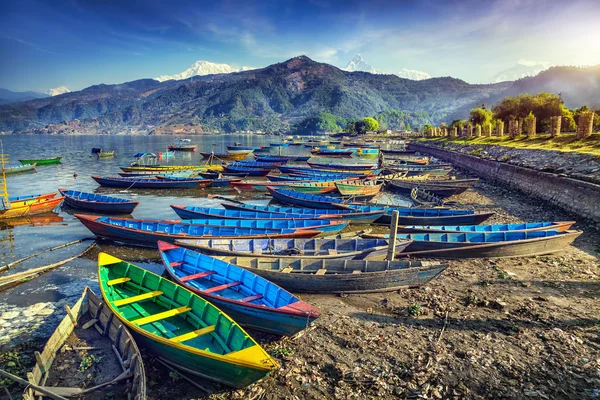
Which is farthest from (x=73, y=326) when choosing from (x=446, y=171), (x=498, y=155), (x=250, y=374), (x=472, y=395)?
(x=498, y=155)

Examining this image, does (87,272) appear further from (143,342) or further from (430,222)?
(430,222)

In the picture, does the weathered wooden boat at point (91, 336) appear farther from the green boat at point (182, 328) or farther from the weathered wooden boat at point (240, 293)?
the weathered wooden boat at point (240, 293)

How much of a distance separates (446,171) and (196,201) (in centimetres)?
3189

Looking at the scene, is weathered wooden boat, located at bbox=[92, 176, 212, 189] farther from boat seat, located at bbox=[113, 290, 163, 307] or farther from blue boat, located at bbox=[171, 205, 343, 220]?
boat seat, located at bbox=[113, 290, 163, 307]

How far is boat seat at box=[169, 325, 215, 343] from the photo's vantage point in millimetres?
8547

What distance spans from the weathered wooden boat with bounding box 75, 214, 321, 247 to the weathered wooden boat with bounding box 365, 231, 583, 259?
523 cm

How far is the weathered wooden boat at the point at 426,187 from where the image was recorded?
31.9m

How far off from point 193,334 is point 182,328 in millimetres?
1503

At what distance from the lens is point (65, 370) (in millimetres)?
9117

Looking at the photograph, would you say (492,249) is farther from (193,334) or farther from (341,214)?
(193,334)

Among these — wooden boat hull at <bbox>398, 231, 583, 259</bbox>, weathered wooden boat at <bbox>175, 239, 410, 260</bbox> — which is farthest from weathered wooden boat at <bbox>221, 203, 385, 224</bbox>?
wooden boat hull at <bbox>398, 231, 583, 259</bbox>

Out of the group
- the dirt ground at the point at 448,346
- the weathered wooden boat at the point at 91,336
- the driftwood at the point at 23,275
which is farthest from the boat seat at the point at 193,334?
the driftwood at the point at 23,275

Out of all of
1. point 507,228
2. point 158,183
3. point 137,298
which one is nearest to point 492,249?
point 507,228

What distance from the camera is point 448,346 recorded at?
32.1 ft
